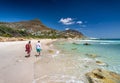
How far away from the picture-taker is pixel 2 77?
7750 mm

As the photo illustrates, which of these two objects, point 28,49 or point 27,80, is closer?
point 27,80

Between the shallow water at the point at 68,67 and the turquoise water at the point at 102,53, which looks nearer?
the shallow water at the point at 68,67

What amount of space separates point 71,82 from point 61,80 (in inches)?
23.6

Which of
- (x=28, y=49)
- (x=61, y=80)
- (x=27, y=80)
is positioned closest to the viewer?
(x=27, y=80)

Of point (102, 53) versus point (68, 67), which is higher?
point (68, 67)

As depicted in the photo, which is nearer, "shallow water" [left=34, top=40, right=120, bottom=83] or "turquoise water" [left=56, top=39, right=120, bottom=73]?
"shallow water" [left=34, top=40, right=120, bottom=83]

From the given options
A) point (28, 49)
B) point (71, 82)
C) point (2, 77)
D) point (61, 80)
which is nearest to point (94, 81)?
point (71, 82)

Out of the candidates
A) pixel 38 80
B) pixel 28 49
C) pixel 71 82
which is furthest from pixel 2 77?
pixel 28 49

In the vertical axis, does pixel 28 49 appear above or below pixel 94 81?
above

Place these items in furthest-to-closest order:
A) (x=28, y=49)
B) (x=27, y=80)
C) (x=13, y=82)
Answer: (x=28, y=49) → (x=27, y=80) → (x=13, y=82)

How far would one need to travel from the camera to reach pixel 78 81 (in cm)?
Result: 823

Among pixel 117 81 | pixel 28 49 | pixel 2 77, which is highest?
pixel 28 49

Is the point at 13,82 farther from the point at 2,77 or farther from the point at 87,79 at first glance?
the point at 87,79

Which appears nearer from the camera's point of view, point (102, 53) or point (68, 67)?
point (68, 67)
